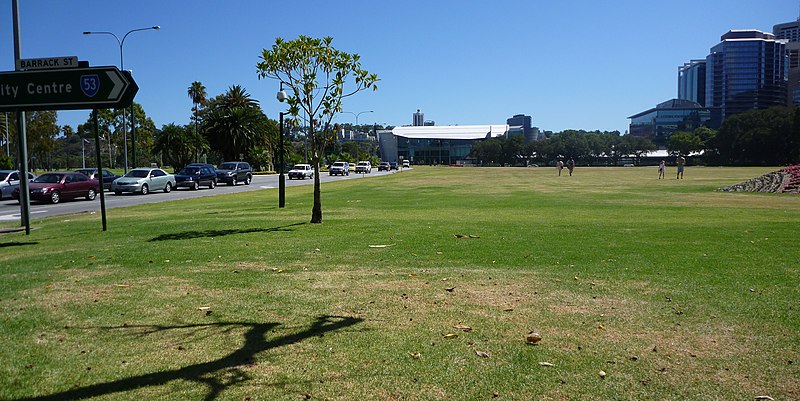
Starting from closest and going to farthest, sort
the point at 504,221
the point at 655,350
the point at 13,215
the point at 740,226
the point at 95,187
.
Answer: the point at 655,350, the point at 740,226, the point at 504,221, the point at 13,215, the point at 95,187

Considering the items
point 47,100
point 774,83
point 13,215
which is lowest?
point 13,215

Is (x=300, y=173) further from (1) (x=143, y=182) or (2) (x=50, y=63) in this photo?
(2) (x=50, y=63)

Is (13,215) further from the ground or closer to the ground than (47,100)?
closer to the ground

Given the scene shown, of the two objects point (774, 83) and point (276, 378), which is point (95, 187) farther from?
point (774, 83)

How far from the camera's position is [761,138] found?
118375mm

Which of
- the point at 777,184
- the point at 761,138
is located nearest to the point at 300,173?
the point at 777,184

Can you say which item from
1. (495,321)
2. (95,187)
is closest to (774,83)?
(95,187)

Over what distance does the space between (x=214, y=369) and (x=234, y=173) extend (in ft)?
160

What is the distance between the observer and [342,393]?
14.1 ft

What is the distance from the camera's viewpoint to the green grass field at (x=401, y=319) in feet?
14.6

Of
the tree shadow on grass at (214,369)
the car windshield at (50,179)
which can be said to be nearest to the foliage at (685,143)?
the car windshield at (50,179)

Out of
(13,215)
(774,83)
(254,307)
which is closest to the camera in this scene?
(254,307)

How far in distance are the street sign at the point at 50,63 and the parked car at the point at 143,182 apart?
2401cm

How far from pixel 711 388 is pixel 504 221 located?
12.0 metres
